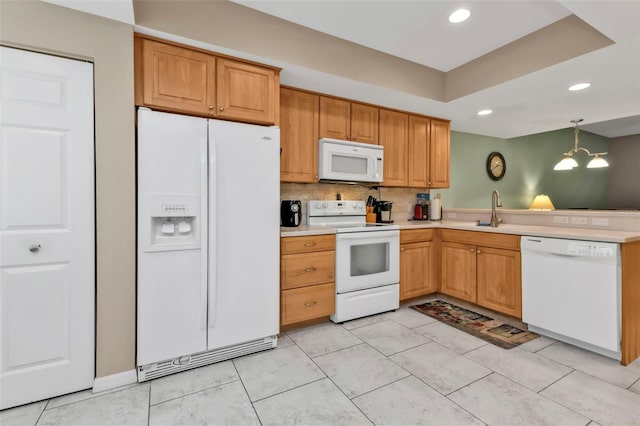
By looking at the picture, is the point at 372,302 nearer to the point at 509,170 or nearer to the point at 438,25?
the point at 438,25

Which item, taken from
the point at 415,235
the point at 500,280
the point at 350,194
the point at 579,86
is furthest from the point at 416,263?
the point at 579,86

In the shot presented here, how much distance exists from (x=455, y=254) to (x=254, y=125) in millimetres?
2595

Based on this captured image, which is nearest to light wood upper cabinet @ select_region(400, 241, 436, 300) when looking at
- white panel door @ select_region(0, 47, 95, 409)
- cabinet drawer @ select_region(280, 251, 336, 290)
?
cabinet drawer @ select_region(280, 251, 336, 290)

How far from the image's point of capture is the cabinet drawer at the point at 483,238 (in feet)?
9.25

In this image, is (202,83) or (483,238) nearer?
(202,83)

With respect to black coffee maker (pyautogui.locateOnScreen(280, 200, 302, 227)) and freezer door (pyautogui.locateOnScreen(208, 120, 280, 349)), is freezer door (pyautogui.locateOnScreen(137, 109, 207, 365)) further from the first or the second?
black coffee maker (pyautogui.locateOnScreen(280, 200, 302, 227))

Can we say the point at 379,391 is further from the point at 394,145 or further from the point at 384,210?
the point at 394,145

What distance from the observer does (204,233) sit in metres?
2.10

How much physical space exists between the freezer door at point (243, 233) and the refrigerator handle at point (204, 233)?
0.03 meters

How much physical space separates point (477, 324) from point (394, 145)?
2.16m

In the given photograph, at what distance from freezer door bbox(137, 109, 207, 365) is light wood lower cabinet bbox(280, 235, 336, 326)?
0.70 meters

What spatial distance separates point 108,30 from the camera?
6.05ft

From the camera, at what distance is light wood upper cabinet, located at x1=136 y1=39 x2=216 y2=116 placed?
202 cm

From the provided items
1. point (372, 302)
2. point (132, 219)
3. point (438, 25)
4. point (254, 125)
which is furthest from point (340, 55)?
point (372, 302)
